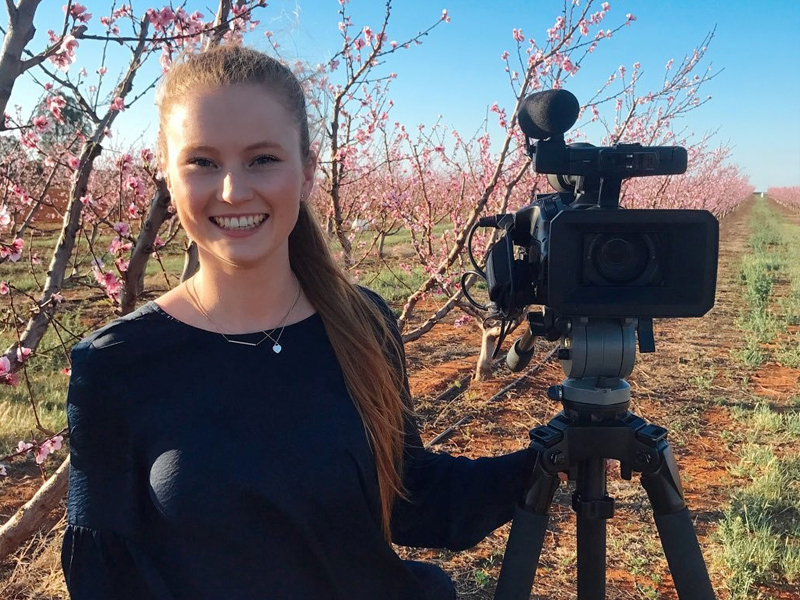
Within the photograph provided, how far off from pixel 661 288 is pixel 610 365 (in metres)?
0.15

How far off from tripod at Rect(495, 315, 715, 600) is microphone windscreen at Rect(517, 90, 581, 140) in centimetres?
32

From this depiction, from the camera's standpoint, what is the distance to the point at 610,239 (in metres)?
1.00

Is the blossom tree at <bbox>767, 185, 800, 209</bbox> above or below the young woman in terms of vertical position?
above

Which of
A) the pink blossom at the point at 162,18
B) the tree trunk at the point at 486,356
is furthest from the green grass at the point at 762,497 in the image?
the pink blossom at the point at 162,18

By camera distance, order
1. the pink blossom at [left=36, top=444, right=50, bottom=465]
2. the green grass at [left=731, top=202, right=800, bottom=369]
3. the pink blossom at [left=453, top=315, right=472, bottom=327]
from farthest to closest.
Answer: the green grass at [left=731, top=202, right=800, bottom=369], the pink blossom at [left=453, top=315, right=472, bottom=327], the pink blossom at [left=36, top=444, right=50, bottom=465]

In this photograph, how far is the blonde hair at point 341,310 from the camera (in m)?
1.08

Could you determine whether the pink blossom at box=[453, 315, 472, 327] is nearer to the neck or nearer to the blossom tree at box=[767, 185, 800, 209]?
the neck

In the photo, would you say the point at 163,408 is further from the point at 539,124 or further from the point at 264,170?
the point at 539,124

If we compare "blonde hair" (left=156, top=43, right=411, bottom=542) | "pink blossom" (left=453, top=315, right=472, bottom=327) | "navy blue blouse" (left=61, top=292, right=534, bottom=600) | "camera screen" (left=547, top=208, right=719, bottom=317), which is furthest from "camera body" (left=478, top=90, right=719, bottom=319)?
"pink blossom" (left=453, top=315, right=472, bottom=327)

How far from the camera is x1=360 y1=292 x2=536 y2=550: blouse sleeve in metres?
1.17

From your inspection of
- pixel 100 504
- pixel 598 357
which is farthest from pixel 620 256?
pixel 100 504

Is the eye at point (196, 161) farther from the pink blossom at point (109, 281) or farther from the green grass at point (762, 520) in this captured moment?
the green grass at point (762, 520)

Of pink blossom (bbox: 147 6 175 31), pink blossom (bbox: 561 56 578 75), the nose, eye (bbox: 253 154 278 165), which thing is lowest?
the nose

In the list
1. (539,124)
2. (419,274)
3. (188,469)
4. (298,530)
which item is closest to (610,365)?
→ (539,124)
